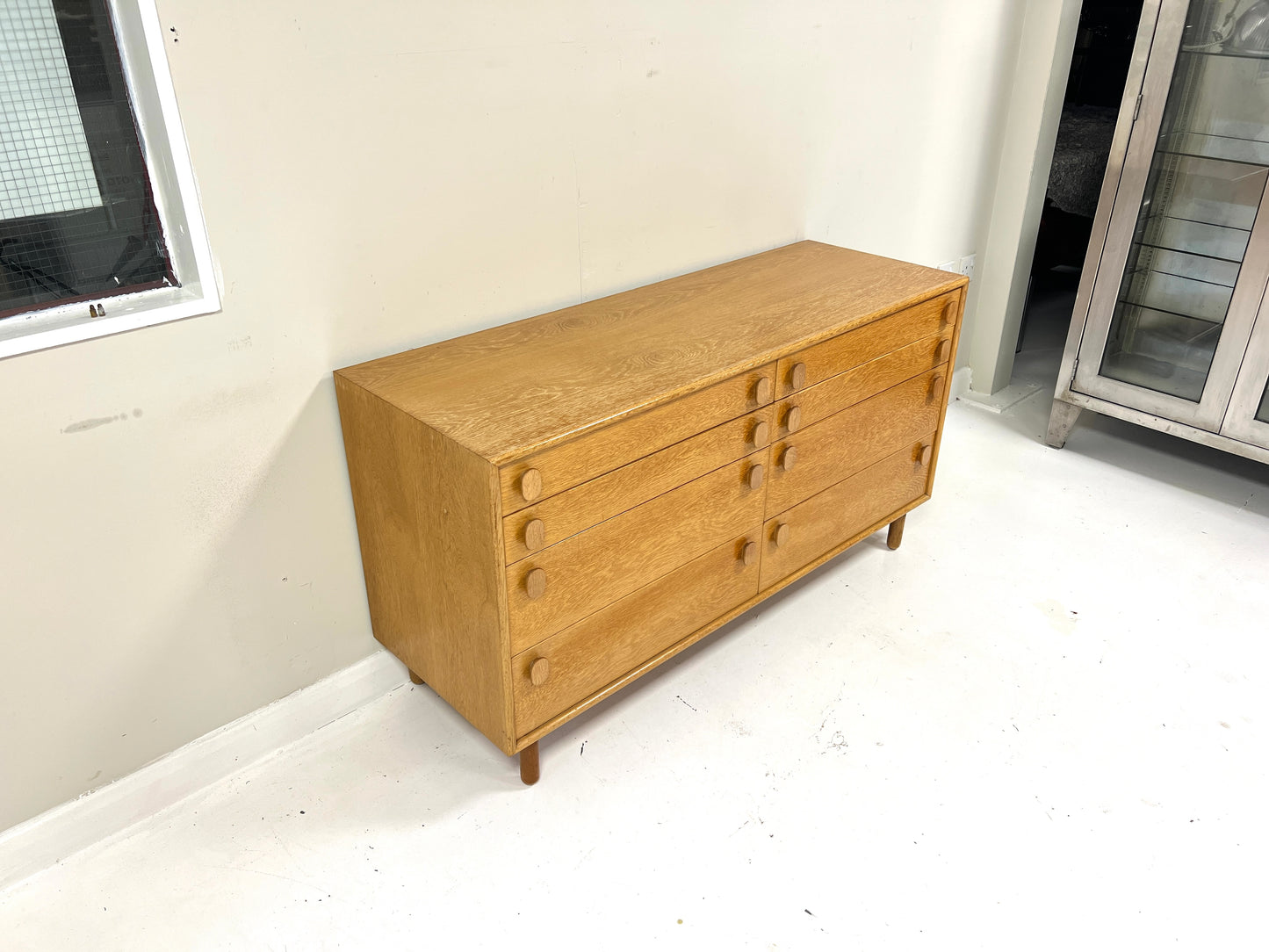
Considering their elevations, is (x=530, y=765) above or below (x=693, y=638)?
below

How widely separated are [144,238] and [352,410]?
1.34 ft

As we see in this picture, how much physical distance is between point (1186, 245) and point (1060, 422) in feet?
1.95

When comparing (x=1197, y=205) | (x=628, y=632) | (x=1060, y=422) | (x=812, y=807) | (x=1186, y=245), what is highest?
(x=1197, y=205)

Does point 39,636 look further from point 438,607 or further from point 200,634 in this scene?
point 438,607

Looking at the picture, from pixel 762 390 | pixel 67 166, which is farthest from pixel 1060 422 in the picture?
pixel 67 166

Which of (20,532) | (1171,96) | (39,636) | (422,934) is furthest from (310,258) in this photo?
(1171,96)

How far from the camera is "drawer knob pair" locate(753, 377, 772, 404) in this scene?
1.75m

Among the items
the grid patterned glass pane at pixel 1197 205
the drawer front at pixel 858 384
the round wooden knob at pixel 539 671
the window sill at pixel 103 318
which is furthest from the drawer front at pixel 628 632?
the grid patterned glass pane at pixel 1197 205

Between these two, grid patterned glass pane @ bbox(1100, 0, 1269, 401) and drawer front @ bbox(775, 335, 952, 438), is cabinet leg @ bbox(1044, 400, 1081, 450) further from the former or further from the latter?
drawer front @ bbox(775, 335, 952, 438)

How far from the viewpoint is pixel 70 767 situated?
1.59 metres

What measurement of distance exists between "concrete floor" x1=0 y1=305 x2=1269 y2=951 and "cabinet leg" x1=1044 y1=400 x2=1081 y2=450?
0.68m

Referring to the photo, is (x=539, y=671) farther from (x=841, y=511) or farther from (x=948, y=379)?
(x=948, y=379)

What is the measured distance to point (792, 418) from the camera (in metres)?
1.85

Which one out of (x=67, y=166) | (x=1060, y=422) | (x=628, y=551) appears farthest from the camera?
(x=1060, y=422)
